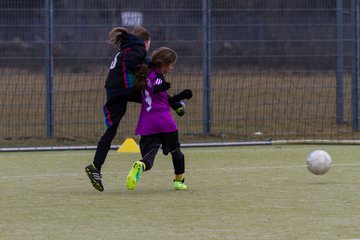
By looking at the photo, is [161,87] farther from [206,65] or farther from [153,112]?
[206,65]

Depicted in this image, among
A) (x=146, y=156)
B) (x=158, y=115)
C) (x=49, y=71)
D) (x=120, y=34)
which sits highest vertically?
(x=120, y=34)

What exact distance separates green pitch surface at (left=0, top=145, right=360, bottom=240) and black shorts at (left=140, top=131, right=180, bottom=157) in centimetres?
42

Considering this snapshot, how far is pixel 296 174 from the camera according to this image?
1074cm

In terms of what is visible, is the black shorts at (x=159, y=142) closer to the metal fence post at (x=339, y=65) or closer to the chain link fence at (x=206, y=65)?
the chain link fence at (x=206, y=65)

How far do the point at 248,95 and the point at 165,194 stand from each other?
7.87 metres

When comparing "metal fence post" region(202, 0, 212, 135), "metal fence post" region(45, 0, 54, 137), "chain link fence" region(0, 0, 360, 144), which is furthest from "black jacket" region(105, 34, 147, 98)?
"metal fence post" region(202, 0, 212, 135)

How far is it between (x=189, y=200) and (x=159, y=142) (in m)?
1.10

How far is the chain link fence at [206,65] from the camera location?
15.6 m

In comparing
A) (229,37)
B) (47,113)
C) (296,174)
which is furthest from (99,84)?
(296,174)

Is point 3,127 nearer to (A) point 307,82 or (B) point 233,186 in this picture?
(A) point 307,82

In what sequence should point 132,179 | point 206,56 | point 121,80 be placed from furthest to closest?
point 206,56, point 121,80, point 132,179

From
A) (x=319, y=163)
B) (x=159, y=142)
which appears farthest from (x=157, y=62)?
(x=319, y=163)

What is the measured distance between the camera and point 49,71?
15578mm

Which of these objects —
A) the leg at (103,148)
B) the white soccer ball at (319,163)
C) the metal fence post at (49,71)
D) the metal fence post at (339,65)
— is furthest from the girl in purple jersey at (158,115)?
the metal fence post at (339,65)
